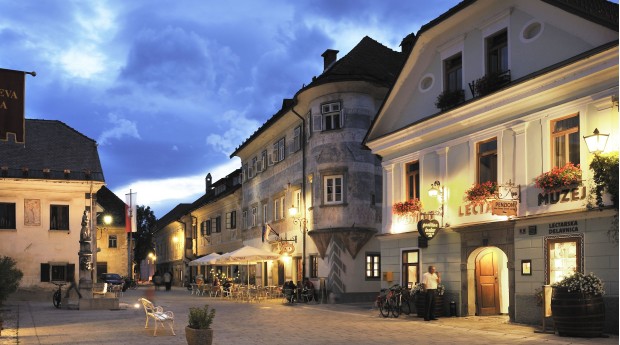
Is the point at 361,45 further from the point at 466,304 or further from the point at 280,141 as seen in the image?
the point at 466,304

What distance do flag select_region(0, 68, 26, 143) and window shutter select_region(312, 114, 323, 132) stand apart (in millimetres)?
19219

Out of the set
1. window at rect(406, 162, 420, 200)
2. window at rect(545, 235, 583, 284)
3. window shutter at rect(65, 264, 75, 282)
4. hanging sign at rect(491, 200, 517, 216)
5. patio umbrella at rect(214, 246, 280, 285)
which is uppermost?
window at rect(406, 162, 420, 200)

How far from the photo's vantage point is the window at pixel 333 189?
31.3m

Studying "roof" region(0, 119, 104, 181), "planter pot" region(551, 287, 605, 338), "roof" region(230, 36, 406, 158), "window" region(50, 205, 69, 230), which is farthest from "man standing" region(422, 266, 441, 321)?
"window" region(50, 205, 69, 230)

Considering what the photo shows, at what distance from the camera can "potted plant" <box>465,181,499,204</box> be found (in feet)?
61.6

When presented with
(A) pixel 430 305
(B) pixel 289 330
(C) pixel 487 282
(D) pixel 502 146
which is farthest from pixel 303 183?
(B) pixel 289 330

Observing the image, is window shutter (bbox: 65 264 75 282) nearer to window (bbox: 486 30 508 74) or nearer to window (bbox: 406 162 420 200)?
window (bbox: 406 162 420 200)

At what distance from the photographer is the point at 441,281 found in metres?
21.8

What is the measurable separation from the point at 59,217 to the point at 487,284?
25.9 metres

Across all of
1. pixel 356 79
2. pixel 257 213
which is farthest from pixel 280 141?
pixel 356 79

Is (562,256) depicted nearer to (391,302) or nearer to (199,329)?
(391,302)

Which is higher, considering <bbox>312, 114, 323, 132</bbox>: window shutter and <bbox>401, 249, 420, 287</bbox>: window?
<bbox>312, 114, 323, 132</bbox>: window shutter

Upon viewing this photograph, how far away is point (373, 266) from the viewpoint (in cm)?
3175

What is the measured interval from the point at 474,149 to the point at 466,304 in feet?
15.1
